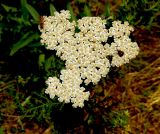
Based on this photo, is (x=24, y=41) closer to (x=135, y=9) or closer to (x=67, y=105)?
(x=67, y=105)

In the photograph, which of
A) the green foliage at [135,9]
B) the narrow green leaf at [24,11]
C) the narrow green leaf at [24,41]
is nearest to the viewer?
the green foliage at [135,9]

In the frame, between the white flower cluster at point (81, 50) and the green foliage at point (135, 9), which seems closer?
the white flower cluster at point (81, 50)

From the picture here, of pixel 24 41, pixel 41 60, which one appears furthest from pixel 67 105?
pixel 24 41

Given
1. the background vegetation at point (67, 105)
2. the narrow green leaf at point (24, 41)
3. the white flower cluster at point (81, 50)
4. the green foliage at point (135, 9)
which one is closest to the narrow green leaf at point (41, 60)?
the background vegetation at point (67, 105)

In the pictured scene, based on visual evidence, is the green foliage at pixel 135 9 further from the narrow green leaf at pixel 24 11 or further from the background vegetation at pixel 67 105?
the narrow green leaf at pixel 24 11

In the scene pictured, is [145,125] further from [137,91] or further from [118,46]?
[118,46]
